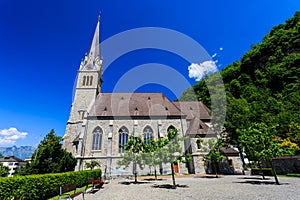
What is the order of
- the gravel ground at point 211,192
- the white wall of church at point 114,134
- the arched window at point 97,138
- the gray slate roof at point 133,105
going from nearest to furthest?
the gravel ground at point 211,192, the white wall of church at point 114,134, the arched window at point 97,138, the gray slate roof at point 133,105

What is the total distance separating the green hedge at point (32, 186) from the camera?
23.1 ft

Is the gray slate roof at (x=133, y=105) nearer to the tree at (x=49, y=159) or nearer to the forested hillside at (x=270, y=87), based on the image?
the forested hillside at (x=270, y=87)

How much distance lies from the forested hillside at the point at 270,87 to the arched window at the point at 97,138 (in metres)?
21.1

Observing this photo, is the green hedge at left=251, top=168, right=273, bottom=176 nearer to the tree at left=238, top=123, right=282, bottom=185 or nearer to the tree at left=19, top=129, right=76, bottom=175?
the tree at left=238, top=123, right=282, bottom=185

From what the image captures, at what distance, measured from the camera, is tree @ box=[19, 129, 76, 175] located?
580 inches

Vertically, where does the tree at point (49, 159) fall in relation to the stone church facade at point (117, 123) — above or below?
below

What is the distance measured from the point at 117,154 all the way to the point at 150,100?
12.3m

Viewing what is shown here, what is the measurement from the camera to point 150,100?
32312 millimetres

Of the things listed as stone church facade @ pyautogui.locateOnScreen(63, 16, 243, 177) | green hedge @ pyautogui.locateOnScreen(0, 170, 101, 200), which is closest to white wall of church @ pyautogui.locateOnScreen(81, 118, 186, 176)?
stone church facade @ pyautogui.locateOnScreen(63, 16, 243, 177)

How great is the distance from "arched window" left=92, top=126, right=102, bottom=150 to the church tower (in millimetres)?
2588

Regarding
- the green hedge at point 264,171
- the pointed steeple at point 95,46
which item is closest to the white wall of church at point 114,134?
the green hedge at point 264,171

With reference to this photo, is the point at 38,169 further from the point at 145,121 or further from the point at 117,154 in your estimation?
the point at 145,121

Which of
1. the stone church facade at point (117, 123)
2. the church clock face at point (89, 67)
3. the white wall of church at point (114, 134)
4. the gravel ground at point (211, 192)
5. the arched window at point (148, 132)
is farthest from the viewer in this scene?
the church clock face at point (89, 67)

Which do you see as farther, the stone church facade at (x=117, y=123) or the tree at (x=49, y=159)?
the stone church facade at (x=117, y=123)
